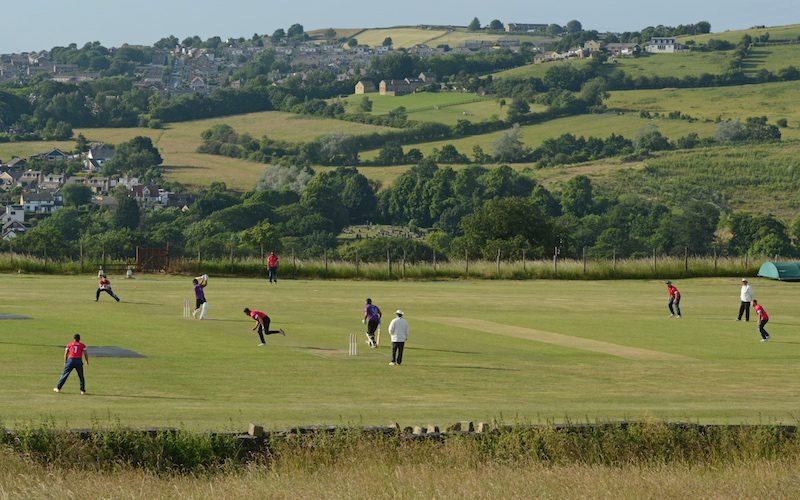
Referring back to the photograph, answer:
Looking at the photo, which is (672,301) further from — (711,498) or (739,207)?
(739,207)

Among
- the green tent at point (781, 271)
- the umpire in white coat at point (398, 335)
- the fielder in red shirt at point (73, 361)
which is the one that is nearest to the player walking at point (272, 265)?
the green tent at point (781, 271)

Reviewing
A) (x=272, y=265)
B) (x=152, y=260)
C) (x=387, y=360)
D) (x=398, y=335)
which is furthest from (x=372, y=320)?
(x=152, y=260)

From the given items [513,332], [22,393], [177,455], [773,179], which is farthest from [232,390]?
[773,179]

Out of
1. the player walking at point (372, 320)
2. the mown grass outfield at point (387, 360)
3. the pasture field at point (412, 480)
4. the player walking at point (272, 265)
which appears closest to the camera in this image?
the pasture field at point (412, 480)

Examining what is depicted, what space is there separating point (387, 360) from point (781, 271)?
43.4 meters

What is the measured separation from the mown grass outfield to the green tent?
12.2m

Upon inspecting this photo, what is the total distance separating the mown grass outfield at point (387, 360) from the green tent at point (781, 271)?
12151 mm

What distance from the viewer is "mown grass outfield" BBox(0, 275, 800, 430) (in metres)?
29.9

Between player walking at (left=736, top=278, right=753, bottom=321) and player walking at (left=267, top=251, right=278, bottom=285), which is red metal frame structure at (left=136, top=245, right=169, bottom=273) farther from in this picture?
player walking at (left=736, top=278, right=753, bottom=321)

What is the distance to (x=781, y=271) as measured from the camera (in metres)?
77.7

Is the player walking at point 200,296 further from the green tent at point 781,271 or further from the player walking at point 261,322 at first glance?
the green tent at point 781,271

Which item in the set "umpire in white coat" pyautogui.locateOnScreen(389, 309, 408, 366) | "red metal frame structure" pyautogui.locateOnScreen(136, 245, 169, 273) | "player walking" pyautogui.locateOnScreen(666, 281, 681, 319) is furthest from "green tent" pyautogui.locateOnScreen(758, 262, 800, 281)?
"umpire in white coat" pyautogui.locateOnScreen(389, 309, 408, 366)

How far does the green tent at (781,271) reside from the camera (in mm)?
77500

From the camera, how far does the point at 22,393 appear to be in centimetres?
3094
